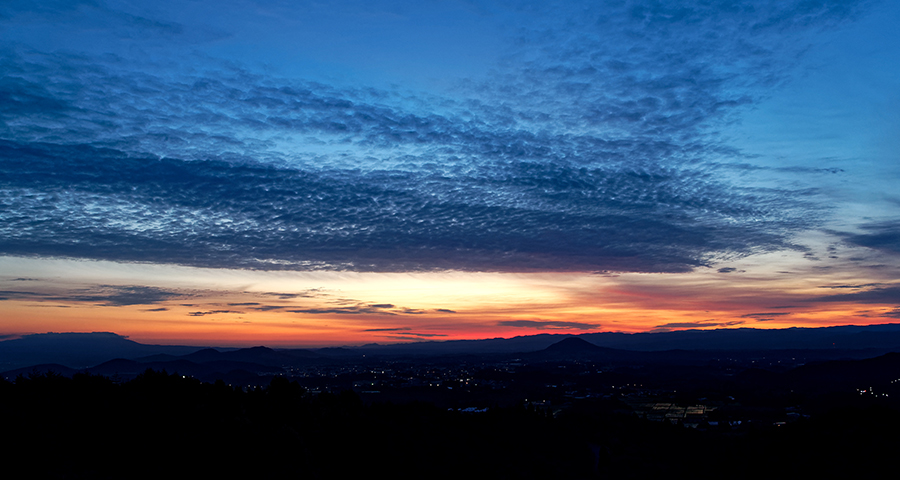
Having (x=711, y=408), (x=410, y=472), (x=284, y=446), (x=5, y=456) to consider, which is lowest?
(x=711, y=408)

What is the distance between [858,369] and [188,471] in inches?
7399

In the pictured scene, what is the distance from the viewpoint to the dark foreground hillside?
113 ft

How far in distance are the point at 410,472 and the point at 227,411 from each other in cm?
1706

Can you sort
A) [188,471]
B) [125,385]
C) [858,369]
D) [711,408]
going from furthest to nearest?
[858,369] < [711,408] < [125,385] < [188,471]

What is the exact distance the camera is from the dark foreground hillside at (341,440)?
34.5 meters

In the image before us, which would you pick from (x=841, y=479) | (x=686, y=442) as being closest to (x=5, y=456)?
(x=841, y=479)

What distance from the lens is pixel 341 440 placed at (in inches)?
1975

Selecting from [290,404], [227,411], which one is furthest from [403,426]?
[227,411]

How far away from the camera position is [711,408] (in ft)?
393

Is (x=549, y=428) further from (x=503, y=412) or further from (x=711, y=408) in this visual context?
(x=711, y=408)

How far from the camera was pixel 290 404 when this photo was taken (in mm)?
57969

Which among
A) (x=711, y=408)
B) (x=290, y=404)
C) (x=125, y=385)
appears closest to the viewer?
(x=125, y=385)

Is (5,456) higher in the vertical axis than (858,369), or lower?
higher

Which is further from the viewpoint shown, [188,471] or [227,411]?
[227,411]
